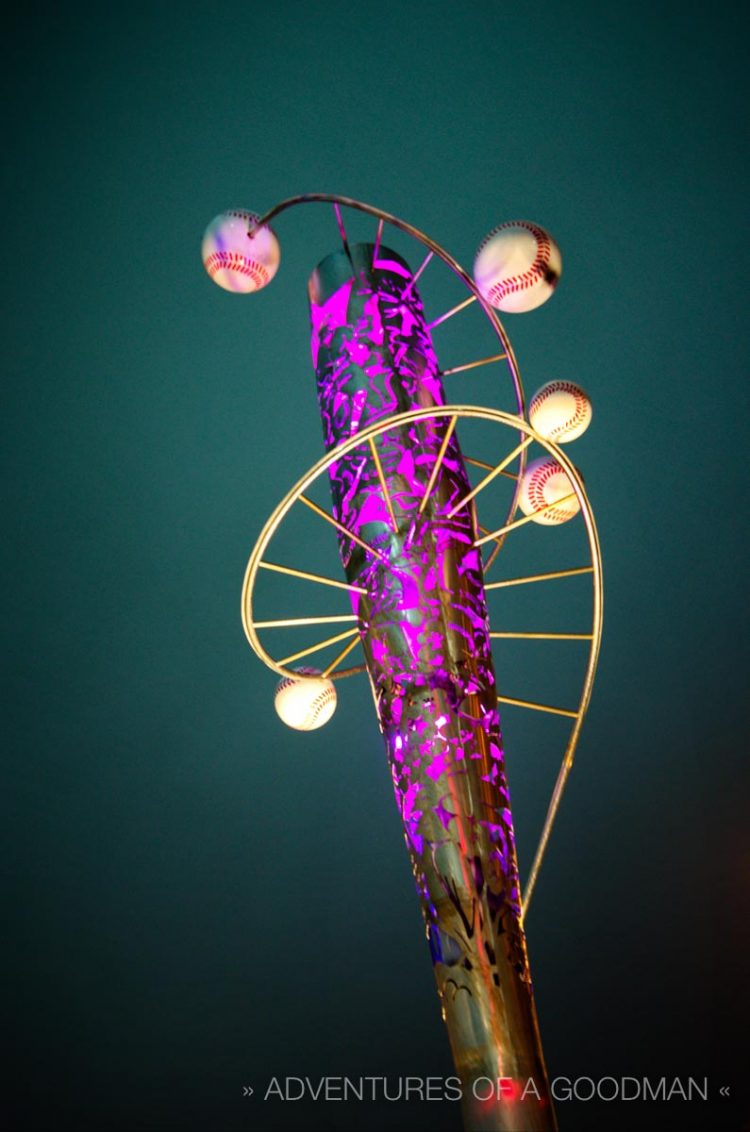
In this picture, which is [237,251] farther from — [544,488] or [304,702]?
[304,702]

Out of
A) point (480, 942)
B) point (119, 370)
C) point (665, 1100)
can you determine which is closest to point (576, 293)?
point (119, 370)

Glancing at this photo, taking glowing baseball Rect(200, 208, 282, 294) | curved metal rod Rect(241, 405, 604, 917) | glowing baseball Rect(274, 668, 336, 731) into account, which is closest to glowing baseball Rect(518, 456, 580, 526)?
curved metal rod Rect(241, 405, 604, 917)

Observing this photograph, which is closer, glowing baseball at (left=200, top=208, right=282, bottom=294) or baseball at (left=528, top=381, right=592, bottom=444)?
glowing baseball at (left=200, top=208, right=282, bottom=294)

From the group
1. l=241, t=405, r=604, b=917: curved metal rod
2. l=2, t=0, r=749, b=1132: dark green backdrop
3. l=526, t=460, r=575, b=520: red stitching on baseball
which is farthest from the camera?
l=2, t=0, r=749, b=1132: dark green backdrop

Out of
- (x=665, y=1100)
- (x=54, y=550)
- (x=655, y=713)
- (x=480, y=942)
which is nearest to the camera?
(x=480, y=942)

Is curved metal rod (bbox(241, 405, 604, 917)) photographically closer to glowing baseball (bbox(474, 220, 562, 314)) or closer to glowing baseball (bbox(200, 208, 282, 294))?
glowing baseball (bbox(474, 220, 562, 314))

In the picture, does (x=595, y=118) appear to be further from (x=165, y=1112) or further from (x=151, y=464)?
(x=165, y=1112)

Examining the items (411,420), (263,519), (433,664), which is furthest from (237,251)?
(263,519)
